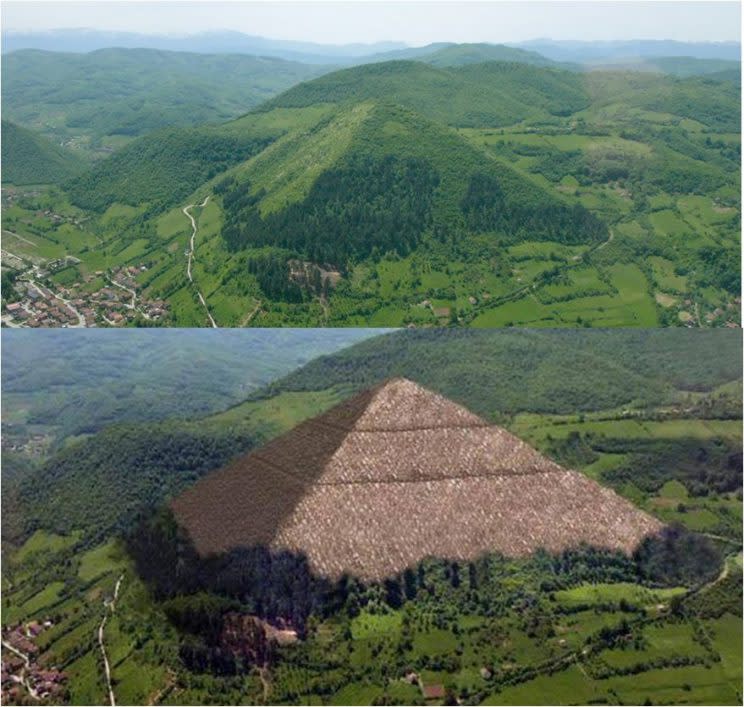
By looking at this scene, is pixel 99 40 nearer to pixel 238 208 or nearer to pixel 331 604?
pixel 238 208

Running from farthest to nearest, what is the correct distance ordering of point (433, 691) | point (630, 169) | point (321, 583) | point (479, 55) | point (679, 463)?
point (479, 55) < point (630, 169) < point (679, 463) < point (321, 583) < point (433, 691)

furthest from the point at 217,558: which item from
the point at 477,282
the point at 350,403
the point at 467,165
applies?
the point at 467,165

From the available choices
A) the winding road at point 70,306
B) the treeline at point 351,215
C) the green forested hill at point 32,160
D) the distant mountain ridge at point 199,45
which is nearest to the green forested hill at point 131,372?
the winding road at point 70,306

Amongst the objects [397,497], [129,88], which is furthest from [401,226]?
[129,88]

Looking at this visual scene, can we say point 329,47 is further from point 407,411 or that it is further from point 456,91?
point 407,411

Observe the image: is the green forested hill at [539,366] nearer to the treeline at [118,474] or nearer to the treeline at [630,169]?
the treeline at [118,474]

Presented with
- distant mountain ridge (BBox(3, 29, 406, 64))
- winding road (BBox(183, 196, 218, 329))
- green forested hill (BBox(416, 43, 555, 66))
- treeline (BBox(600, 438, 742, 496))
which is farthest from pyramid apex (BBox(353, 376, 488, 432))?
distant mountain ridge (BBox(3, 29, 406, 64))
